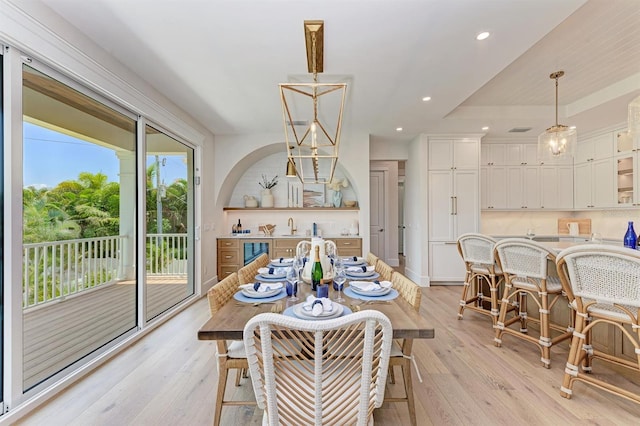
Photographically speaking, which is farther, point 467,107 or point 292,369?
point 467,107

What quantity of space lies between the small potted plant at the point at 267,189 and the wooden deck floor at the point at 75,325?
2263 millimetres

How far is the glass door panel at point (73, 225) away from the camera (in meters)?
2.18

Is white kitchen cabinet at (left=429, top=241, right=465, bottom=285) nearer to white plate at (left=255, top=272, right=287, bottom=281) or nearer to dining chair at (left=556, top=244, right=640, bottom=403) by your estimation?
dining chair at (left=556, top=244, right=640, bottom=403)

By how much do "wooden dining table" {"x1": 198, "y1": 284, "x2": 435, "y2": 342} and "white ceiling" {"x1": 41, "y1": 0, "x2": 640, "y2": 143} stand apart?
1.95 metres

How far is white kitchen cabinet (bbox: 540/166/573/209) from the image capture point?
16.8 feet

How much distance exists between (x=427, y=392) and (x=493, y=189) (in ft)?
14.5

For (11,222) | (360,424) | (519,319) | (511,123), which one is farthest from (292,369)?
(511,123)

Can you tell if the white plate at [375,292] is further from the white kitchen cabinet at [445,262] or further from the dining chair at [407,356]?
the white kitchen cabinet at [445,262]

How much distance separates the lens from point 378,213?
668cm

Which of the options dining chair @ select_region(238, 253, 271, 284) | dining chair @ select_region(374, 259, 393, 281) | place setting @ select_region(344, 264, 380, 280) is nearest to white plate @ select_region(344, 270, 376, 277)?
place setting @ select_region(344, 264, 380, 280)

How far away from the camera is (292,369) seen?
1.11 m

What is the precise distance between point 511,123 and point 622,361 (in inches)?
142

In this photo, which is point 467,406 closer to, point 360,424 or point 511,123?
point 360,424

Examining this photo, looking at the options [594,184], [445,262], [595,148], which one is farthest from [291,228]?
[595,148]
